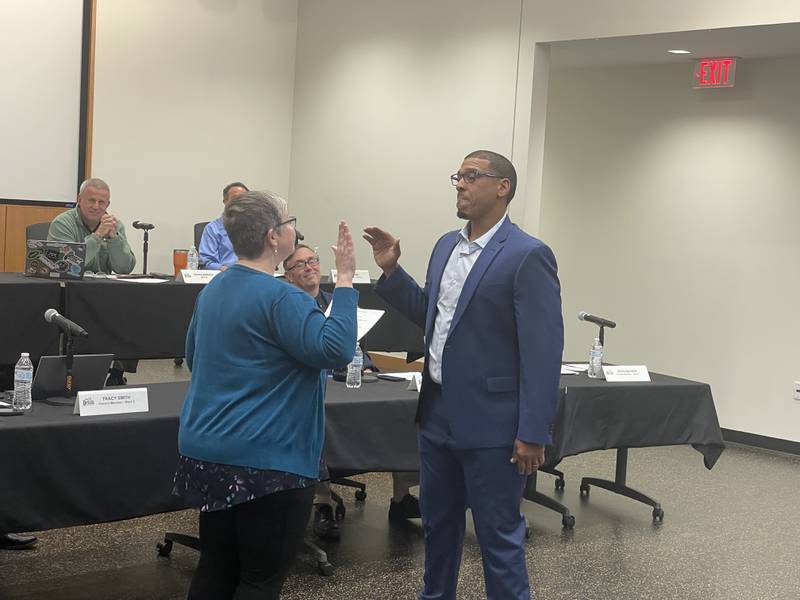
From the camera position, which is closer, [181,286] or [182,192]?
[181,286]

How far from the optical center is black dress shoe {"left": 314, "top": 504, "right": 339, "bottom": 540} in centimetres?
440

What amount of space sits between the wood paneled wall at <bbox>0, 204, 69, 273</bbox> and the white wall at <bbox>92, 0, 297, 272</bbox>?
0.68 meters

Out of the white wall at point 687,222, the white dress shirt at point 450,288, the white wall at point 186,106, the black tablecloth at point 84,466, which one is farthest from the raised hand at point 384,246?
the white wall at point 186,106

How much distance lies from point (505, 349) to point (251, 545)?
0.91 meters

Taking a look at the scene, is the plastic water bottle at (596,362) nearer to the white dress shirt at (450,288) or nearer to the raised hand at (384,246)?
the white dress shirt at (450,288)

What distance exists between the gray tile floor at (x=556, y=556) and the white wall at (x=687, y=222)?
178 centimetres

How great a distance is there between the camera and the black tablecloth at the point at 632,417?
4.63 metres

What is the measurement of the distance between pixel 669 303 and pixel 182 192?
13.9ft

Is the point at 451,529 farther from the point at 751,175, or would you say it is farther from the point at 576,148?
the point at 576,148

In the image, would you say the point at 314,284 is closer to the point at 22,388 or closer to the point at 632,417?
the point at 22,388

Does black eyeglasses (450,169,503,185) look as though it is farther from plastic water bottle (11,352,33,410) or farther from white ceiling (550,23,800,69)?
white ceiling (550,23,800,69)

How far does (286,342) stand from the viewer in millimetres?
2301

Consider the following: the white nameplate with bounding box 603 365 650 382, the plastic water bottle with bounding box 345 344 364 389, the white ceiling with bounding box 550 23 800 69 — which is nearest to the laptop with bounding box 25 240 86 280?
the plastic water bottle with bounding box 345 344 364 389

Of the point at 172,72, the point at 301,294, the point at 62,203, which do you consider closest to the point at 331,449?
the point at 301,294
